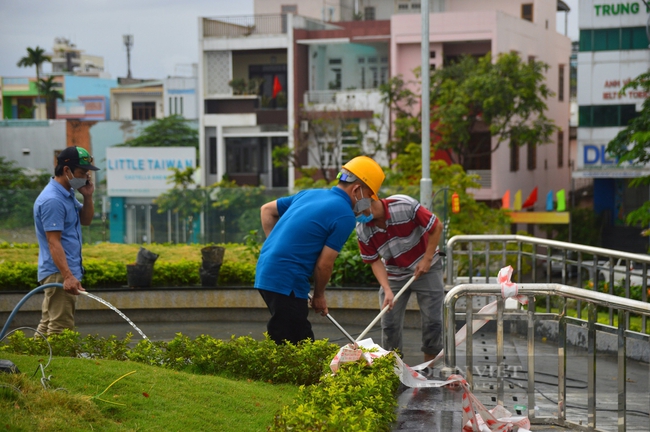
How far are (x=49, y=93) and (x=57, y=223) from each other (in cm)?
5610

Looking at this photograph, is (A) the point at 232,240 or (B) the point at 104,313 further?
(A) the point at 232,240

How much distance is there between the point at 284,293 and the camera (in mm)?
6230

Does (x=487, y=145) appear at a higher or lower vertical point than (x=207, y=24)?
lower

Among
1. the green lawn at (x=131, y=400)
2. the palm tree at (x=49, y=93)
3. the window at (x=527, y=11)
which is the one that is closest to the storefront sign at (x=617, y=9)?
the window at (x=527, y=11)

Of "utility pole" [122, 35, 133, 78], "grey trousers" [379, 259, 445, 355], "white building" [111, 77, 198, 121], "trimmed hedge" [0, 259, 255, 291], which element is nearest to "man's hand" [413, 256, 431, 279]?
"grey trousers" [379, 259, 445, 355]

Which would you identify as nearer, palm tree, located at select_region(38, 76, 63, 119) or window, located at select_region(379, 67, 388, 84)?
window, located at select_region(379, 67, 388, 84)

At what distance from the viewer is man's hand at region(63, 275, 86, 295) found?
23.5 ft

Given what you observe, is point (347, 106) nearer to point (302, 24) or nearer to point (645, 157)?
point (302, 24)

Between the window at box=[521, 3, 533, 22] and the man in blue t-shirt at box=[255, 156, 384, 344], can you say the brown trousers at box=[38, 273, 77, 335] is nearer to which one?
the man in blue t-shirt at box=[255, 156, 384, 344]

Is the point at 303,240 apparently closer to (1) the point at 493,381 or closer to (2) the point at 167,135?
(1) the point at 493,381

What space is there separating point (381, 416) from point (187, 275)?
8.78 meters

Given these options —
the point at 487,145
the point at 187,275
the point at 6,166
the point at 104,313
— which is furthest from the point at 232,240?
the point at 6,166

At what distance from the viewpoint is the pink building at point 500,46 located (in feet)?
118

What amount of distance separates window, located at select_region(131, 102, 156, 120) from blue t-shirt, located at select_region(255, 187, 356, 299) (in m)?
54.9
